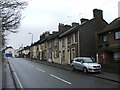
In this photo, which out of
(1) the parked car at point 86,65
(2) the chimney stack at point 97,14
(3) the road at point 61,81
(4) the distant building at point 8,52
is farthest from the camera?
(4) the distant building at point 8,52

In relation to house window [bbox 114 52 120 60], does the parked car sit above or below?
below

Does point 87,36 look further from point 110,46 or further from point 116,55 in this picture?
point 116,55

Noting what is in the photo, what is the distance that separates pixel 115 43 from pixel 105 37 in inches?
129

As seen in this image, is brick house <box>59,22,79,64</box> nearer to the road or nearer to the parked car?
the parked car

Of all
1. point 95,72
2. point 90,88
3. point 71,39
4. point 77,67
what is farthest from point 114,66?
point 71,39

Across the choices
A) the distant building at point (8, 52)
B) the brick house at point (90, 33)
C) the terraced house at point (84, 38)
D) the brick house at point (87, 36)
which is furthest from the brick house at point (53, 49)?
the brick house at point (90, 33)

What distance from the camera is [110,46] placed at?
31.6m

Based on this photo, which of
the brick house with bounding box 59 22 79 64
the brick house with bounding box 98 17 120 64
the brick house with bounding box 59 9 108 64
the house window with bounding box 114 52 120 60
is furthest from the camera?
the brick house with bounding box 59 22 79 64

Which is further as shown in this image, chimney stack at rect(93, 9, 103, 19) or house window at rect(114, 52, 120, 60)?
chimney stack at rect(93, 9, 103, 19)

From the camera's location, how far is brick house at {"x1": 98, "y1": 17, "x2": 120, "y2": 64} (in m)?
30.5

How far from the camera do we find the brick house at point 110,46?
100 ft

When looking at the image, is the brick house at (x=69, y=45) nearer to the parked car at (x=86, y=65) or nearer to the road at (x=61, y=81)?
the parked car at (x=86, y=65)

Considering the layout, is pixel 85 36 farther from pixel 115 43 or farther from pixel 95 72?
pixel 95 72

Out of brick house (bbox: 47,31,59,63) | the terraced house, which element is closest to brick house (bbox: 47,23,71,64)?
brick house (bbox: 47,31,59,63)
